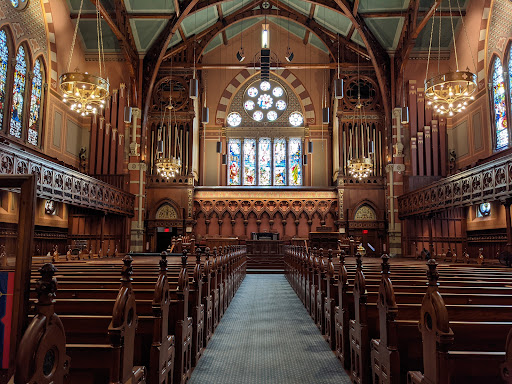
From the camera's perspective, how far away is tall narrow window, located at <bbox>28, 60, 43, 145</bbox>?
580 inches

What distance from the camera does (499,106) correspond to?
15016mm

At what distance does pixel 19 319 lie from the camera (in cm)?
207

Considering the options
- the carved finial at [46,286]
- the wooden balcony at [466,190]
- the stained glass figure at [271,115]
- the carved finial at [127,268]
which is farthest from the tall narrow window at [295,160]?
the carved finial at [46,286]

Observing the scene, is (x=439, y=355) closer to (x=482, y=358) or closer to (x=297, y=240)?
(x=482, y=358)

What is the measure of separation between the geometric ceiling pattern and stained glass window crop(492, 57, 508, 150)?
353 centimetres

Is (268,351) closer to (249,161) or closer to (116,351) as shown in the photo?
(116,351)

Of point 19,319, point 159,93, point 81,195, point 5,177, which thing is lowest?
point 19,319

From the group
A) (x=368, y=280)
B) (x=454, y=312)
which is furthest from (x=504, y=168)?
(x=454, y=312)

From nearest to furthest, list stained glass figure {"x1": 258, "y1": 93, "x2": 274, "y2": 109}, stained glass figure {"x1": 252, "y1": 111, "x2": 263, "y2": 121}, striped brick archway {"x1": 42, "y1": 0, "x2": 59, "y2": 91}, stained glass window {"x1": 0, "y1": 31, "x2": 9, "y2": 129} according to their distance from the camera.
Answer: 1. stained glass window {"x1": 0, "y1": 31, "x2": 9, "y2": 129}
2. striped brick archway {"x1": 42, "y1": 0, "x2": 59, "y2": 91}
3. stained glass figure {"x1": 252, "y1": 111, "x2": 263, "y2": 121}
4. stained glass figure {"x1": 258, "y1": 93, "x2": 274, "y2": 109}

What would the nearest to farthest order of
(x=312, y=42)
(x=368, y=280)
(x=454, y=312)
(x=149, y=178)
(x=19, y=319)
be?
(x=19, y=319), (x=454, y=312), (x=368, y=280), (x=149, y=178), (x=312, y=42)

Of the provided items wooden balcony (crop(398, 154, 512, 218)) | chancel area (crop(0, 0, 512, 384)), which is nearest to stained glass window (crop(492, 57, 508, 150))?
chancel area (crop(0, 0, 512, 384))

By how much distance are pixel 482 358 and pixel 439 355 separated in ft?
0.83

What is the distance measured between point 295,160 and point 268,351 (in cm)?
1811

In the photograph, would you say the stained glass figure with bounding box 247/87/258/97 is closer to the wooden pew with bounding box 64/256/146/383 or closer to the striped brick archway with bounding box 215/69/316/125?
the striped brick archway with bounding box 215/69/316/125
